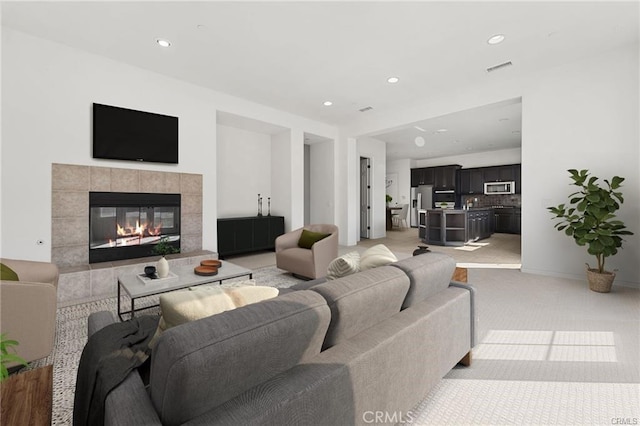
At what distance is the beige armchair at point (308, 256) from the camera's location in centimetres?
399

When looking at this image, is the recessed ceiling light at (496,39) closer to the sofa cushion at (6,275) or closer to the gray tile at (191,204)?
the gray tile at (191,204)

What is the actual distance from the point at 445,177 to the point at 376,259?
1041 centimetres

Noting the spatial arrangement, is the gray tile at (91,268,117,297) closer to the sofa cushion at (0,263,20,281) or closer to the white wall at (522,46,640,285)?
the sofa cushion at (0,263,20,281)

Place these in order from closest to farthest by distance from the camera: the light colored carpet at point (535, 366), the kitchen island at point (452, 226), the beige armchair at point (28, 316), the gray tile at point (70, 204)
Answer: the light colored carpet at point (535, 366) → the beige armchair at point (28, 316) → the gray tile at point (70, 204) → the kitchen island at point (452, 226)

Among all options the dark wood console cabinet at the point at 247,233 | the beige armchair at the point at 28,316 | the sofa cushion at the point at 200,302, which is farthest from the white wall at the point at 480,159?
the beige armchair at the point at 28,316

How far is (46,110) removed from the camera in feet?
12.0

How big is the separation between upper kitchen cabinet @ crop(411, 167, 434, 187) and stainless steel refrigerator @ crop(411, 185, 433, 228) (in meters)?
0.20

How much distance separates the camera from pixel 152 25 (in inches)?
130

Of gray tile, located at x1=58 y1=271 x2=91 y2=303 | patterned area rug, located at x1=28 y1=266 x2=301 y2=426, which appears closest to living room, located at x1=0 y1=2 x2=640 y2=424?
gray tile, located at x1=58 y1=271 x2=91 y2=303

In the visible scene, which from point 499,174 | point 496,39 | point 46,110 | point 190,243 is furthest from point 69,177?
point 499,174

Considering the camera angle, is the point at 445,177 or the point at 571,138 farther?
the point at 445,177

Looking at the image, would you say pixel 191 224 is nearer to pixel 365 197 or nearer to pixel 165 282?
pixel 165 282

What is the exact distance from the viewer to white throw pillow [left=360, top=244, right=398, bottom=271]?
74.6 inches

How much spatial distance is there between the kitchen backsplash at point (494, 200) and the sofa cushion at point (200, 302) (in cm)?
1094
